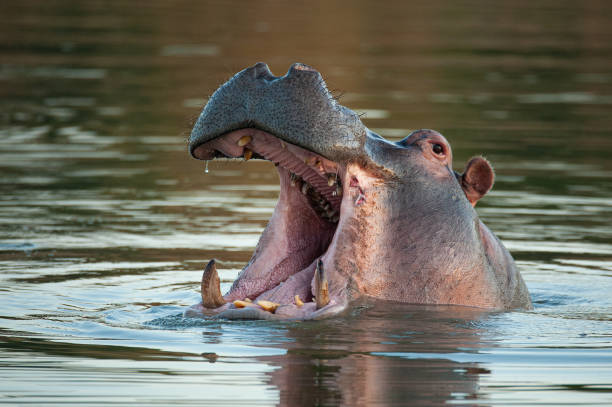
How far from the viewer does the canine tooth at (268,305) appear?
251 inches

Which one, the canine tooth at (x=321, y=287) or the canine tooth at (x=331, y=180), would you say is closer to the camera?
the canine tooth at (x=321, y=287)

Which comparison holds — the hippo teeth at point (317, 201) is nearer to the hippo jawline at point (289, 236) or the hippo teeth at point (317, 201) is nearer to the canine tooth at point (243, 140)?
the hippo jawline at point (289, 236)

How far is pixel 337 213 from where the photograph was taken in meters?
6.96

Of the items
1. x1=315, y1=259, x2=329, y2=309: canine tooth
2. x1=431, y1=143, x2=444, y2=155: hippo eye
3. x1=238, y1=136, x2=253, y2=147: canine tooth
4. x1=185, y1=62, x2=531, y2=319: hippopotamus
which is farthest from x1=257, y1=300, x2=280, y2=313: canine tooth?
x1=431, y1=143, x2=444, y2=155: hippo eye

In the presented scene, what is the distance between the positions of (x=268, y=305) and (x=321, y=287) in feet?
1.05

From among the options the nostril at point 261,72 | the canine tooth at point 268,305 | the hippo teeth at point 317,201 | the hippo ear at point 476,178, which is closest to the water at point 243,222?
the canine tooth at point 268,305

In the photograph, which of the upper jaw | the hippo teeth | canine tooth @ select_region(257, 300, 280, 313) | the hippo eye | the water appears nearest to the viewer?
the water

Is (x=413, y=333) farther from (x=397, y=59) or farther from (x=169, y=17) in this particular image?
(x=169, y=17)

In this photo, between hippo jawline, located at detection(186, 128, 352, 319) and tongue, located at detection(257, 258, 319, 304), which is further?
tongue, located at detection(257, 258, 319, 304)

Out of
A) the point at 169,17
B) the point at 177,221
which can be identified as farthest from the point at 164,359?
the point at 169,17

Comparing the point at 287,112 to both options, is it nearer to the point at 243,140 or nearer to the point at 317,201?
the point at 243,140

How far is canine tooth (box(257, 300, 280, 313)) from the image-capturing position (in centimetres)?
636

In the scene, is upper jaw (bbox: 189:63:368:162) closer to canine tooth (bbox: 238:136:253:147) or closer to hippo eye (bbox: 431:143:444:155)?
canine tooth (bbox: 238:136:253:147)

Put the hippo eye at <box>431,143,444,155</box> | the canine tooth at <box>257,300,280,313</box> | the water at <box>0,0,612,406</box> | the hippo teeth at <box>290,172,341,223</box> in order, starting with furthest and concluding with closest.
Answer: the hippo eye at <box>431,143,444,155</box> → the hippo teeth at <box>290,172,341,223</box> → the canine tooth at <box>257,300,280,313</box> → the water at <box>0,0,612,406</box>
